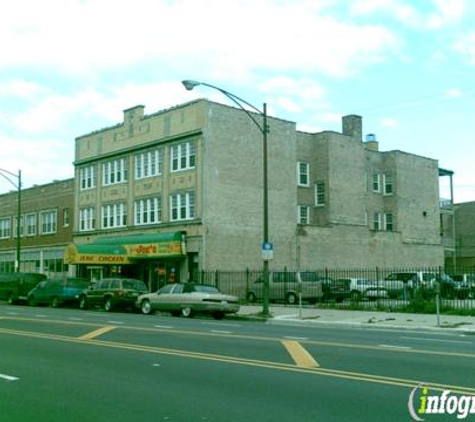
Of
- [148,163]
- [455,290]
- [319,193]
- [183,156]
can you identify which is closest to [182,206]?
[183,156]

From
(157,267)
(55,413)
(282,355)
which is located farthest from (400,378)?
(157,267)

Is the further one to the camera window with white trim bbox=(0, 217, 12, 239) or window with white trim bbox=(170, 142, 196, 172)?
window with white trim bbox=(0, 217, 12, 239)

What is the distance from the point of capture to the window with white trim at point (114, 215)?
44.6 meters

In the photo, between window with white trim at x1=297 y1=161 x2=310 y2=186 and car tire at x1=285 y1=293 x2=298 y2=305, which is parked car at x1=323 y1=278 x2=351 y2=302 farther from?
window with white trim at x1=297 y1=161 x2=310 y2=186

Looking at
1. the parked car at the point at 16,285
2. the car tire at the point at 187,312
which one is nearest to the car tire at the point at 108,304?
the car tire at the point at 187,312

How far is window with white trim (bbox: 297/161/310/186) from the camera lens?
150 feet

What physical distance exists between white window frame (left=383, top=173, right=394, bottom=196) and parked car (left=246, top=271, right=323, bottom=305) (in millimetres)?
18989

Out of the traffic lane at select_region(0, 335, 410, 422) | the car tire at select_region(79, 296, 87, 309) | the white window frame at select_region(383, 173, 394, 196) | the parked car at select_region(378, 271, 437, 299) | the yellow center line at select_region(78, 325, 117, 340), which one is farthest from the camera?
the white window frame at select_region(383, 173, 394, 196)

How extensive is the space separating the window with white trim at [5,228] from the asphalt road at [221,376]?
4432cm

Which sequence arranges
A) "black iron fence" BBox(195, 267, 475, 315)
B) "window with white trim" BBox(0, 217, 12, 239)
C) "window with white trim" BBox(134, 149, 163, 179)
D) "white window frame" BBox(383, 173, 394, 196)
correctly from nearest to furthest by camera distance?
"black iron fence" BBox(195, 267, 475, 315) → "window with white trim" BBox(134, 149, 163, 179) → "white window frame" BBox(383, 173, 394, 196) → "window with white trim" BBox(0, 217, 12, 239)

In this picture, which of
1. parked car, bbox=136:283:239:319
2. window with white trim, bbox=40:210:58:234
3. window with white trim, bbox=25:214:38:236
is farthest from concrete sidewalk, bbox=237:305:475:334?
window with white trim, bbox=25:214:38:236

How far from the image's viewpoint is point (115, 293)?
3014 centimetres

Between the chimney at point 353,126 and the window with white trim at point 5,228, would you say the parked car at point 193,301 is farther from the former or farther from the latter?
the window with white trim at point 5,228

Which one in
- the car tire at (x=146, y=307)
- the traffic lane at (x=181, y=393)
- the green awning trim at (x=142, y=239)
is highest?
the green awning trim at (x=142, y=239)
